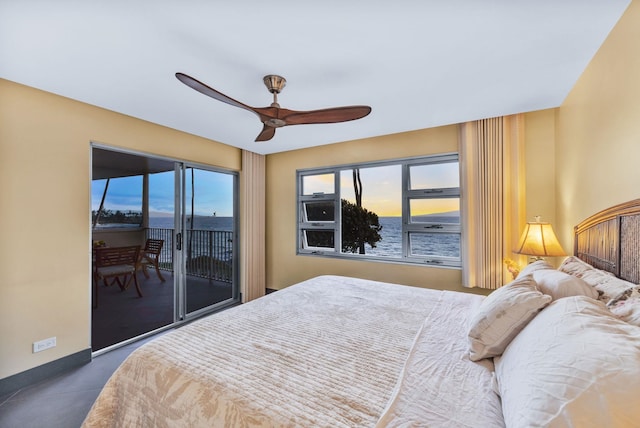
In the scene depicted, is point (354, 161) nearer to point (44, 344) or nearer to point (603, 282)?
point (603, 282)

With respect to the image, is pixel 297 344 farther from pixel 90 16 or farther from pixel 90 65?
pixel 90 65

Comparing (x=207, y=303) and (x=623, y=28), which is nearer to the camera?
(x=623, y=28)

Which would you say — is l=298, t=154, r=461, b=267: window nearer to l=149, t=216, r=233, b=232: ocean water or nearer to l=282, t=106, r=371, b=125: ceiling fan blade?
l=149, t=216, r=233, b=232: ocean water

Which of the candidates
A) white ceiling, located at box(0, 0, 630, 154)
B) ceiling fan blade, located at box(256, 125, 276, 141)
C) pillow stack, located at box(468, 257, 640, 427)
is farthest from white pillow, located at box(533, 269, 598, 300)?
ceiling fan blade, located at box(256, 125, 276, 141)

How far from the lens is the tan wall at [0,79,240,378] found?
2.09m

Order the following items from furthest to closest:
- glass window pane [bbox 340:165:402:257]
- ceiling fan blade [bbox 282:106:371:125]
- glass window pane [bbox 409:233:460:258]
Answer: glass window pane [bbox 340:165:402:257] < glass window pane [bbox 409:233:460:258] < ceiling fan blade [bbox 282:106:371:125]

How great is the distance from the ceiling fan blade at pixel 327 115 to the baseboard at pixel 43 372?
2.87m

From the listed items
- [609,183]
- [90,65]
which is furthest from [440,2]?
[90,65]

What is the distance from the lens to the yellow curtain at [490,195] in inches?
110

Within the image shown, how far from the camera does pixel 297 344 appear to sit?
4.62ft

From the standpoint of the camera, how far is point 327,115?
6.58ft

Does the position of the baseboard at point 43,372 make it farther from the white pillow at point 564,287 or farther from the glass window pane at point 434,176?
the glass window pane at point 434,176

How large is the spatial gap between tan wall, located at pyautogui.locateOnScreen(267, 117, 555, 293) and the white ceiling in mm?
467

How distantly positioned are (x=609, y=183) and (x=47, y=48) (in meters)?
3.68
